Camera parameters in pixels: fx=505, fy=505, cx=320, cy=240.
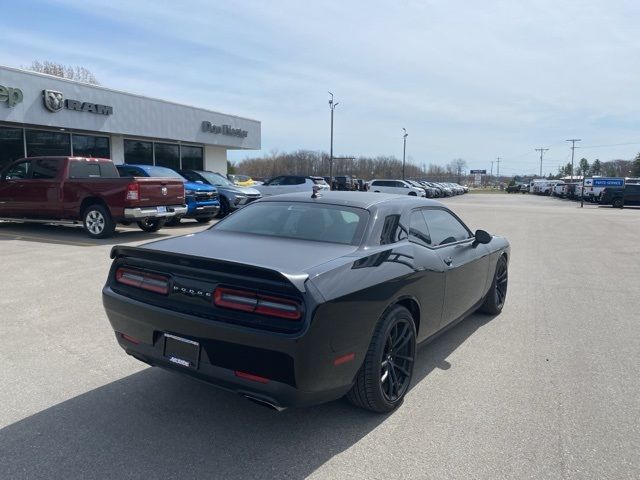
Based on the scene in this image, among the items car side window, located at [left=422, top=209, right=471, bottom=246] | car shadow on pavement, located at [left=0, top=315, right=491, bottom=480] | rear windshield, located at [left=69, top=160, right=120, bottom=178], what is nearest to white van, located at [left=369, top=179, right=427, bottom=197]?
rear windshield, located at [left=69, top=160, right=120, bottom=178]

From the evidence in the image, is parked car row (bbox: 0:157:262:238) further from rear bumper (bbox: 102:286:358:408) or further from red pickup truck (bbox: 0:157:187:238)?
rear bumper (bbox: 102:286:358:408)

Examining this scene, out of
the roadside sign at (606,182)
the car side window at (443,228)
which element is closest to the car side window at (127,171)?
the car side window at (443,228)

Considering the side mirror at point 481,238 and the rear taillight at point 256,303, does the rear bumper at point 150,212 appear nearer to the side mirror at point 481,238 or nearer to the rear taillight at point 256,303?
the side mirror at point 481,238

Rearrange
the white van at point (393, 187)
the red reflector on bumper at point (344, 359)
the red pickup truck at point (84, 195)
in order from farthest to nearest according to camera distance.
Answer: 1. the white van at point (393, 187)
2. the red pickup truck at point (84, 195)
3. the red reflector on bumper at point (344, 359)

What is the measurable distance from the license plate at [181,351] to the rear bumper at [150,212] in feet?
28.8

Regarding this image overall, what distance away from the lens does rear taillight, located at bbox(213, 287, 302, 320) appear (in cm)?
285

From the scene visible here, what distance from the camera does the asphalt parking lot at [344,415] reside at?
9.39 ft

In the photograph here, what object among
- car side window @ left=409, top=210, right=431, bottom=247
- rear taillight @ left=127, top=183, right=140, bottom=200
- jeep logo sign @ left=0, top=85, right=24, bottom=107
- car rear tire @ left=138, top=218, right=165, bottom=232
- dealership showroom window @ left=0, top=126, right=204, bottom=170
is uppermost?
jeep logo sign @ left=0, top=85, right=24, bottom=107

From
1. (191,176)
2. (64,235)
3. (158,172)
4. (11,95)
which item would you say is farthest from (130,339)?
(11,95)

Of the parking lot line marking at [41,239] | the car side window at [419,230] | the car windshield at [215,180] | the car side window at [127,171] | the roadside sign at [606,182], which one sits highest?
the roadside sign at [606,182]

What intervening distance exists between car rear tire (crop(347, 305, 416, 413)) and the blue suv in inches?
461

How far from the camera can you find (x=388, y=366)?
3.51 m

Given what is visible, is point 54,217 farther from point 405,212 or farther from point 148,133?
point 148,133

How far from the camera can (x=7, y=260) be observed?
28.7ft
